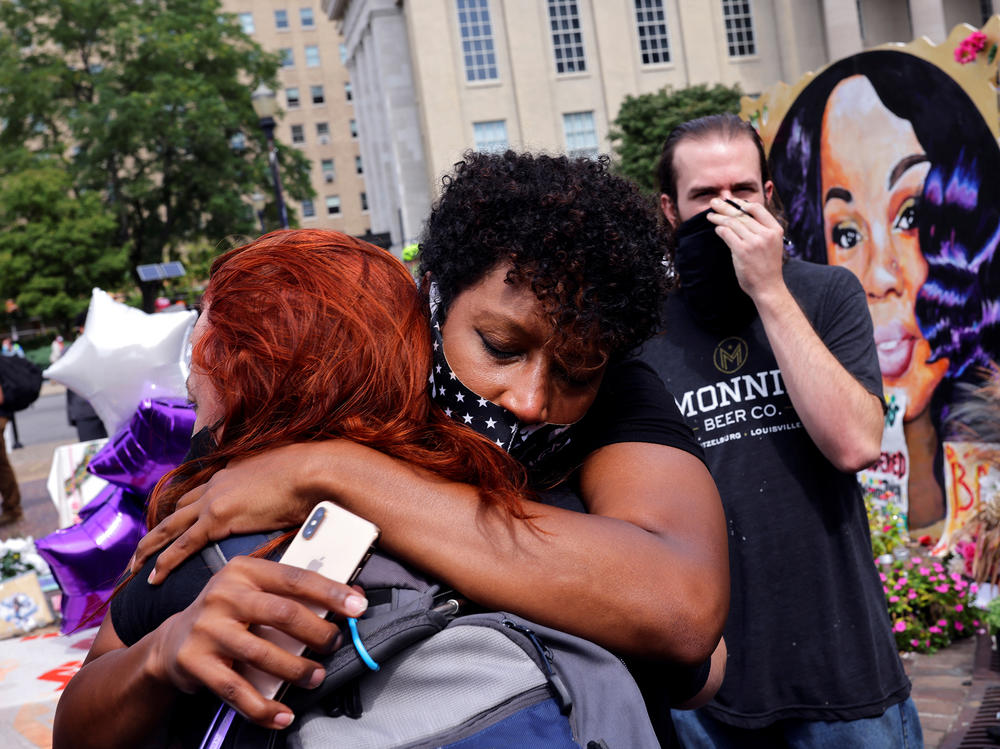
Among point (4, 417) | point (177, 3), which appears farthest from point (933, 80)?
point (177, 3)

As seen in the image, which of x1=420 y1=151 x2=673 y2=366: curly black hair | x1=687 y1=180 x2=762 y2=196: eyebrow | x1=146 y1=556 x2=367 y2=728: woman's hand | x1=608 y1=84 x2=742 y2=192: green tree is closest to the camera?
x1=146 y1=556 x2=367 y2=728: woman's hand

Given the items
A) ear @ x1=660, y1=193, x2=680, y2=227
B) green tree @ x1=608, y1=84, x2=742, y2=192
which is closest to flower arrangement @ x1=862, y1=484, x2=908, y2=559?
ear @ x1=660, y1=193, x2=680, y2=227

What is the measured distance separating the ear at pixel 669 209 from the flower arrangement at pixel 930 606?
367cm

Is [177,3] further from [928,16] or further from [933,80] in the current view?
[933,80]

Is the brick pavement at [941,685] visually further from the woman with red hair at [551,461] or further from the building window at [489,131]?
the building window at [489,131]

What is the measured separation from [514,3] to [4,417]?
3771 cm

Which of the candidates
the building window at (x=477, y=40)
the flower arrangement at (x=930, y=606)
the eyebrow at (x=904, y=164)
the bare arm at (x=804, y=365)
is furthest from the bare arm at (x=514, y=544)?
the building window at (x=477, y=40)

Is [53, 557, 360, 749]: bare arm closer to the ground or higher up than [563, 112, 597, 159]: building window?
closer to the ground

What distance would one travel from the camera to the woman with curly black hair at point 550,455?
1271mm

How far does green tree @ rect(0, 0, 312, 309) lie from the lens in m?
37.4

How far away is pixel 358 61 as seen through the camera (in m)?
57.6

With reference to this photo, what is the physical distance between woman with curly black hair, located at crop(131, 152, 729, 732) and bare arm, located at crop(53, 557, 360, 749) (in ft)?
0.42

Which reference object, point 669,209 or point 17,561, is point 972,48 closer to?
point 669,209

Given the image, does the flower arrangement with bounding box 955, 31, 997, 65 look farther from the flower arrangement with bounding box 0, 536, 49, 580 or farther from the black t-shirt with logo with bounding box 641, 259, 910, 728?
the flower arrangement with bounding box 0, 536, 49, 580
